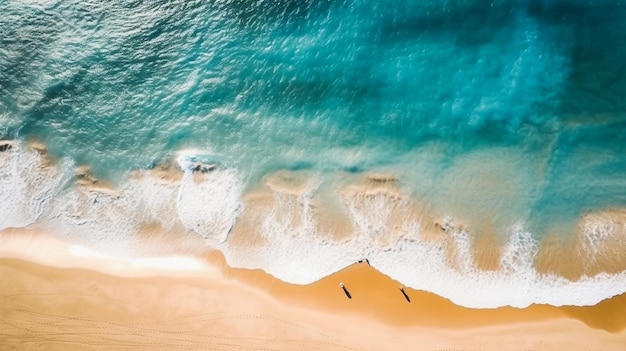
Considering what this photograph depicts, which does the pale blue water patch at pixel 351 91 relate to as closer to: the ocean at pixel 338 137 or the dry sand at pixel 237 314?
the ocean at pixel 338 137

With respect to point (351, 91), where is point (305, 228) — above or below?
below

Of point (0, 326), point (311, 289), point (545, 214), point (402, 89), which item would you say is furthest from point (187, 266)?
point (545, 214)

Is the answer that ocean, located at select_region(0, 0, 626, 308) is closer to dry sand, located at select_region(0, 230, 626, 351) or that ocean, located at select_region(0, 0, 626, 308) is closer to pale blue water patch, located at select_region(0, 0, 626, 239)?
pale blue water patch, located at select_region(0, 0, 626, 239)

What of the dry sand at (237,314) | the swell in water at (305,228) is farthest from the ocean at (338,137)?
the dry sand at (237,314)

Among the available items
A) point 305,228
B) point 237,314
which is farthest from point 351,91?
point 237,314

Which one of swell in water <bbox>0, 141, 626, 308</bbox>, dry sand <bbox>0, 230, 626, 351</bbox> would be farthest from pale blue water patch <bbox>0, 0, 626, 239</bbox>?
dry sand <bbox>0, 230, 626, 351</bbox>

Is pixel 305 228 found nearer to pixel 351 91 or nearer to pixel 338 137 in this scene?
pixel 338 137
